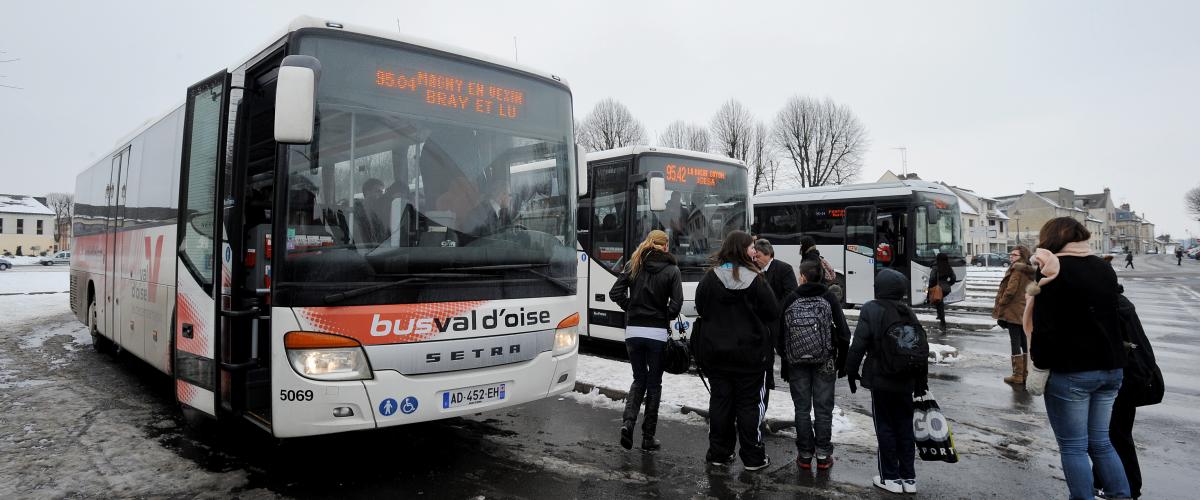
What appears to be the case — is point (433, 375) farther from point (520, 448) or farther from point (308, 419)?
point (520, 448)

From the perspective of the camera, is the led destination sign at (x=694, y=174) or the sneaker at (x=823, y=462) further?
the led destination sign at (x=694, y=174)

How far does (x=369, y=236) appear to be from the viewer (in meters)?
4.40

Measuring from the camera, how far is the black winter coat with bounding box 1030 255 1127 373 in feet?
12.3

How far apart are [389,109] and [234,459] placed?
307cm

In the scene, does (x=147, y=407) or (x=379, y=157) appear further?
(x=147, y=407)

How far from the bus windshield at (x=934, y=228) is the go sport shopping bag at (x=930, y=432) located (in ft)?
44.1

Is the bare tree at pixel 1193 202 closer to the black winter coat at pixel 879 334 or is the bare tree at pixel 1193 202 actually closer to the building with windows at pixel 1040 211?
the building with windows at pixel 1040 211

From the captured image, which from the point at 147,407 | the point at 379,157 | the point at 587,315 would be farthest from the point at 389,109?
the point at 587,315

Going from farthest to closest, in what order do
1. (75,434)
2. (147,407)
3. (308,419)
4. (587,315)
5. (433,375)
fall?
(587,315)
(147,407)
(75,434)
(433,375)
(308,419)

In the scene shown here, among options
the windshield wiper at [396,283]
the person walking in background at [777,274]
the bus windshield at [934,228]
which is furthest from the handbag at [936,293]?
the windshield wiper at [396,283]

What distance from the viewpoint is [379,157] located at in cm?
448

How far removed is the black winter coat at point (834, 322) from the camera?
4992 mm

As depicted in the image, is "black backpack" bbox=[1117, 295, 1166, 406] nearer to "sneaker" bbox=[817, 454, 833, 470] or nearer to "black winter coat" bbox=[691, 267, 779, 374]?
"sneaker" bbox=[817, 454, 833, 470]

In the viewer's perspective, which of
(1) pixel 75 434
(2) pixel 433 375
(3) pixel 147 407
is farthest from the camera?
(3) pixel 147 407
